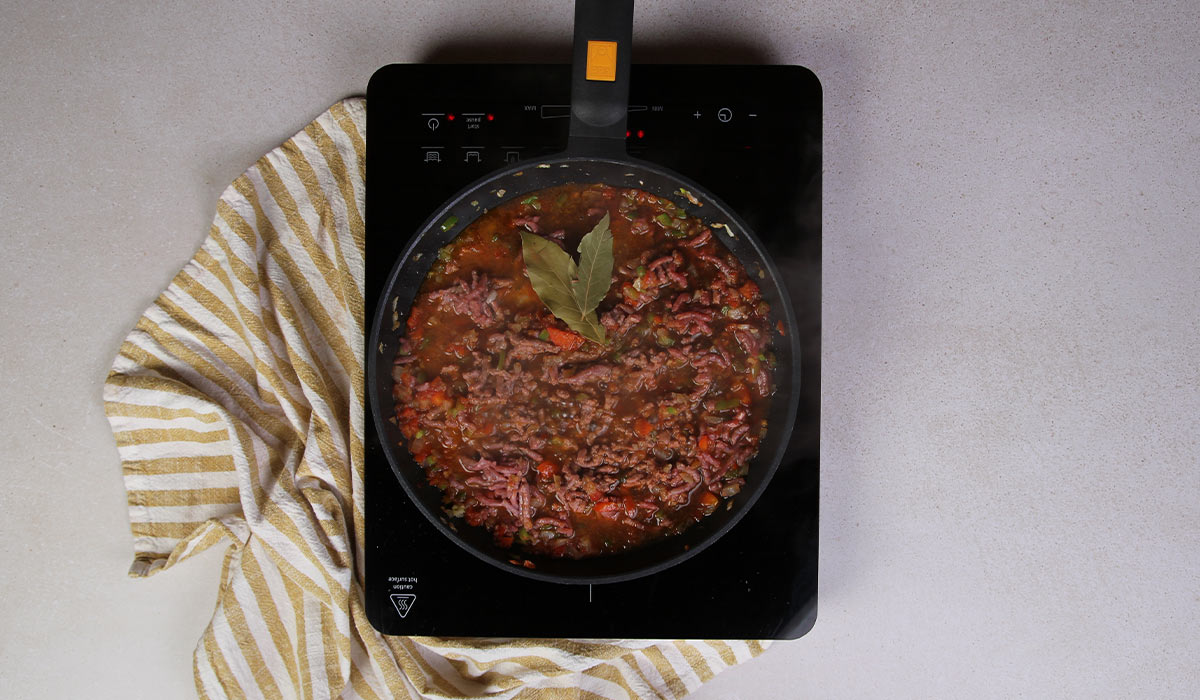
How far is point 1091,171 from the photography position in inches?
59.2

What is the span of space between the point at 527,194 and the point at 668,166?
0.83 ft

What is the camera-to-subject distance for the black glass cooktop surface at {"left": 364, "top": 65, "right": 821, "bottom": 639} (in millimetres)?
1383

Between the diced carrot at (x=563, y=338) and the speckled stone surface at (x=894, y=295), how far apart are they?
50 centimetres

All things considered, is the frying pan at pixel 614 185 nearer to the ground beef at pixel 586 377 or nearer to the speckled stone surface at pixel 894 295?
the ground beef at pixel 586 377

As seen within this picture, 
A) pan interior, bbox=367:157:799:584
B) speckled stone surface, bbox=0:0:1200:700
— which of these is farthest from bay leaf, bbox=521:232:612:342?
speckled stone surface, bbox=0:0:1200:700

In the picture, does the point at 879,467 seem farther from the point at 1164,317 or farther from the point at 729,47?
the point at 729,47

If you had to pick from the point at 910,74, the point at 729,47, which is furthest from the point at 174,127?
the point at 910,74

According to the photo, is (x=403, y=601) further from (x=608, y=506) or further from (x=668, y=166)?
(x=668, y=166)

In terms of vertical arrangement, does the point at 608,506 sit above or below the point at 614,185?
below

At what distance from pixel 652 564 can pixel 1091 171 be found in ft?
3.69

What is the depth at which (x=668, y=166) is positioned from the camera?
4.54ft

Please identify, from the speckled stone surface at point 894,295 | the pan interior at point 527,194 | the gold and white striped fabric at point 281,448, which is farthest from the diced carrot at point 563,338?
the speckled stone surface at point 894,295

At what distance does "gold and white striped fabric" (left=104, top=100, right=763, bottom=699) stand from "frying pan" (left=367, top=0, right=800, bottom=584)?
0.54ft

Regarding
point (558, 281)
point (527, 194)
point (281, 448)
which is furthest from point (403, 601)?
point (527, 194)
